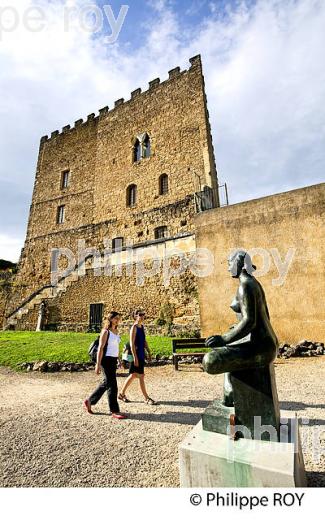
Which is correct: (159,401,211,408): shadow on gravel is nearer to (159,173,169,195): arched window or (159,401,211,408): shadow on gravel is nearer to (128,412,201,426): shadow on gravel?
(128,412,201,426): shadow on gravel

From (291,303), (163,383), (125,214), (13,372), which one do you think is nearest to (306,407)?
(163,383)

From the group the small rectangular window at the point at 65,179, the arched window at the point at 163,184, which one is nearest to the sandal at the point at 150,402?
the arched window at the point at 163,184

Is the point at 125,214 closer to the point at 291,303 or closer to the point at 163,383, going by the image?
the point at 291,303

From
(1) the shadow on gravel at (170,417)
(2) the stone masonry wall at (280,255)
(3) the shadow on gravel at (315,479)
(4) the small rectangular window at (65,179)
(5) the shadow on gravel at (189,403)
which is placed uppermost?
(4) the small rectangular window at (65,179)

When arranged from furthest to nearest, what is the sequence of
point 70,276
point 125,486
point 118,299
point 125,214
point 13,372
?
point 125,214 → point 70,276 → point 118,299 → point 13,372 → point 125,486

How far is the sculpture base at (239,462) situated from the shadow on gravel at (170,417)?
6.26ft

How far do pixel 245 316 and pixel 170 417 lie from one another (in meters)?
2.73

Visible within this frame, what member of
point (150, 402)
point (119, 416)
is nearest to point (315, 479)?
point (119, 416)

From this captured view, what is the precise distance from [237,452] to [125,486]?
3.86 ft

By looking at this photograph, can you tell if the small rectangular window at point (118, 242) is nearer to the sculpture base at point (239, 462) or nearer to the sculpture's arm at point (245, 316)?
the sculpture's arm at point (245, 316)

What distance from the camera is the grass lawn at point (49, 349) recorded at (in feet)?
26.8

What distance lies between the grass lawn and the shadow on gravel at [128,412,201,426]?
407cm

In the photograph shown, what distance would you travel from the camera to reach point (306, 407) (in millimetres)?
4398

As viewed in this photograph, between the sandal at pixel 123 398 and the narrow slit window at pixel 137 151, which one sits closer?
the sandal at pixel 123 398
